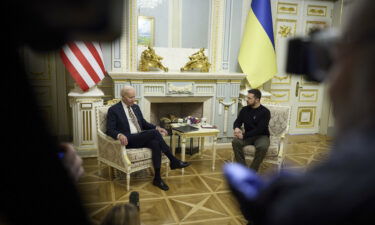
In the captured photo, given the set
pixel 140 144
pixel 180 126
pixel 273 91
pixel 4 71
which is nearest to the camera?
pixel 4 71

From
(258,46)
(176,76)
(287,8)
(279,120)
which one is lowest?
(279,120)

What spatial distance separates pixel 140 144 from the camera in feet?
9.75

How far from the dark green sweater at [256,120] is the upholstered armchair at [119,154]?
2.98ft

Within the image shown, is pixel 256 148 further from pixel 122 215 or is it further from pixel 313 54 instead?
Result: pixel 313 54

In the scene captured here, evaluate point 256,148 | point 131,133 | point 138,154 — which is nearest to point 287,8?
point 256,148

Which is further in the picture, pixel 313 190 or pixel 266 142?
pixel 266 142

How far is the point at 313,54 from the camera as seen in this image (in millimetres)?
327

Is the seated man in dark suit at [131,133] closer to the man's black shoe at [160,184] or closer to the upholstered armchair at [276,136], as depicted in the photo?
the man's black shoe at [160,184]

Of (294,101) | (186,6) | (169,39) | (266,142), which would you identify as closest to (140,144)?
(266,142)

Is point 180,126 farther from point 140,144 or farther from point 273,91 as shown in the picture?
point 273,91

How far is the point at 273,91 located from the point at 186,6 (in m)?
1.92

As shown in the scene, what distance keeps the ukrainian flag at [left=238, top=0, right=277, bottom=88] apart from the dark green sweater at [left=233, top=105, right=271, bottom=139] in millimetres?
1104

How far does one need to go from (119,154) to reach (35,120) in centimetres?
267

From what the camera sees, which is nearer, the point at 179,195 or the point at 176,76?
the point at 179,195
